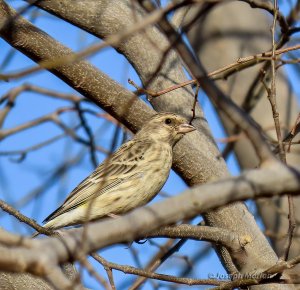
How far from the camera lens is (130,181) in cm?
734

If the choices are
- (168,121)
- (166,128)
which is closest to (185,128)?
(168,121)

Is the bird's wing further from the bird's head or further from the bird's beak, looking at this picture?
the bird's beak

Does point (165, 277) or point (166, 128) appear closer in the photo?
point (165, 277)

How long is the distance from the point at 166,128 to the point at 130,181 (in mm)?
656

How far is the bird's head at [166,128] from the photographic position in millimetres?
6750

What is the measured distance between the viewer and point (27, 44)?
563cm

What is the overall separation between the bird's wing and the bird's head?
0.60 ft

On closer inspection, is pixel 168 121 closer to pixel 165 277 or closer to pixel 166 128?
pixel 166 128

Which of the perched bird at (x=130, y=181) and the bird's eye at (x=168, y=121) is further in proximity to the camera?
the bird's eye at (x=168, y=121)

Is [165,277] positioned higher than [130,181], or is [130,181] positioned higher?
[130,181]

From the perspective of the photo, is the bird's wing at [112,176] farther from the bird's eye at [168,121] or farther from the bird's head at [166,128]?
the bird's eye at [168,121]

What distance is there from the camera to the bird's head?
6.75 m

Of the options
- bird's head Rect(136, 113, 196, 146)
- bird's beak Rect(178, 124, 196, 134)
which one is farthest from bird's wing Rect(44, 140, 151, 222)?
bird's beak Rect(178, 124, 196, 134)

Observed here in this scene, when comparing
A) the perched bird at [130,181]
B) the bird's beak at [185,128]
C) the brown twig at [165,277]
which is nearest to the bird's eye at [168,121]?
the perched bird at [130,181]
